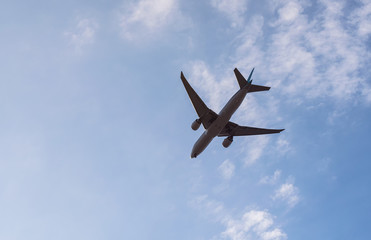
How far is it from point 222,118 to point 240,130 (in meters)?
8.08

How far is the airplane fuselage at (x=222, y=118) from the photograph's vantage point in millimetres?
40906

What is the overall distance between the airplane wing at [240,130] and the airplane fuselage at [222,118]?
592cm

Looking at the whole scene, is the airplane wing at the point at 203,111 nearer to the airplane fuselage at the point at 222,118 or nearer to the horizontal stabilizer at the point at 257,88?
the airplane fuselage at the point at 222,118

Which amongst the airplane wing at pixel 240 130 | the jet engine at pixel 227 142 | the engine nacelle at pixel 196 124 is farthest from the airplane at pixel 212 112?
the airplane wing at pixel 240 130

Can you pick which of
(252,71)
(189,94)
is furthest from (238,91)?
(189,94)

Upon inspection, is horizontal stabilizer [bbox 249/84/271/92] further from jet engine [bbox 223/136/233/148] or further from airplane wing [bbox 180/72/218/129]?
jet engine [bbox 223/136/233/148]

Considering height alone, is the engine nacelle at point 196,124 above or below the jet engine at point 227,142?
above

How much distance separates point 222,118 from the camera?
136ft

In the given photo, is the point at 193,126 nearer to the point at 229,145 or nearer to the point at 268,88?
the point at 229,145

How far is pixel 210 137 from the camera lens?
4250cm

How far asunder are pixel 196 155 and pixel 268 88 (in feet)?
42.6

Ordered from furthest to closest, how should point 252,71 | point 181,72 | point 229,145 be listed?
point 229,145
point 252,71
point 181,72

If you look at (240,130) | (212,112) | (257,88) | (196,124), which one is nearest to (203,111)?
(212,112)

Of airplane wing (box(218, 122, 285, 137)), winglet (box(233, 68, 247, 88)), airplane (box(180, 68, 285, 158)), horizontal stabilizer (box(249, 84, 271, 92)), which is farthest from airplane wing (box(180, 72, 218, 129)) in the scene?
horizontal stabilizer (box(249, 84, 271, 92))
